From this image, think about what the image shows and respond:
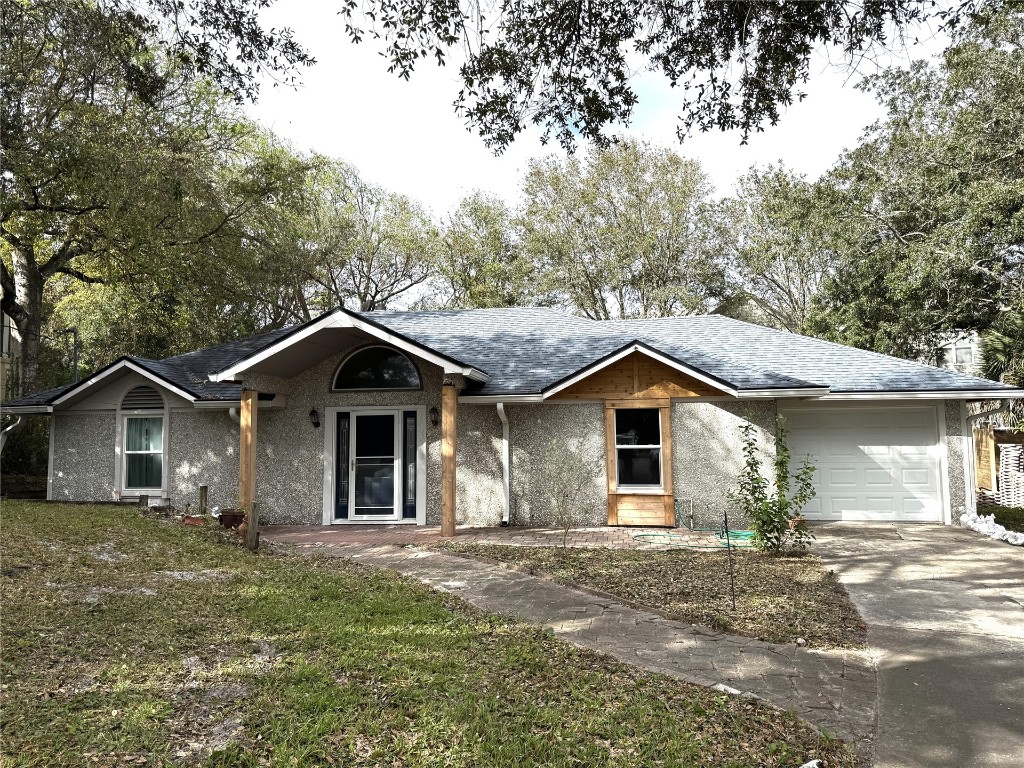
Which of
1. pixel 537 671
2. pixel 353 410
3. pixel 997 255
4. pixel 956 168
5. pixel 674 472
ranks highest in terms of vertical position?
pixel 956 168

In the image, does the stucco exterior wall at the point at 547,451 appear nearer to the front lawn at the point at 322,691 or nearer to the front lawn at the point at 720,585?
the front lawn at the point at 720,585

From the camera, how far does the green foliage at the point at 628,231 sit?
2539 cm

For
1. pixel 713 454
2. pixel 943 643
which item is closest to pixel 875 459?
pixel 713 454

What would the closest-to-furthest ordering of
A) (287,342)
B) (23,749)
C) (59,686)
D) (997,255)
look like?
(23,749) < (59,686) < (287,342) < (997,255)

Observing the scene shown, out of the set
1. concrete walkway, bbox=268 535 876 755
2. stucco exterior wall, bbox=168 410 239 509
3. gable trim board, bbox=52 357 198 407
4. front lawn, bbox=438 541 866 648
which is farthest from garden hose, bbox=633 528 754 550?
gable trim board, bbox=52 357 198 407

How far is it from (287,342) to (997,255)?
1701cm

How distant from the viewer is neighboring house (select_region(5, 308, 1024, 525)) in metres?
11.4

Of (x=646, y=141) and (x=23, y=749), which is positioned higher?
(x=646, y=141)

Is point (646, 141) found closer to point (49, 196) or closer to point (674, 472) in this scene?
point (674, 472)

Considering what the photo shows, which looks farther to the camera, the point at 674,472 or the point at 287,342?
the point at 674,472

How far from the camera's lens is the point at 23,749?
3.15m

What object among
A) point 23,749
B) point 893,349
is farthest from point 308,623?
point 893,349

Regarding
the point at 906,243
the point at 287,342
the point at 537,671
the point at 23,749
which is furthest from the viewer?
the point at 906,243

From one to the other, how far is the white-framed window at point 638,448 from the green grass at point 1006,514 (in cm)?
658
